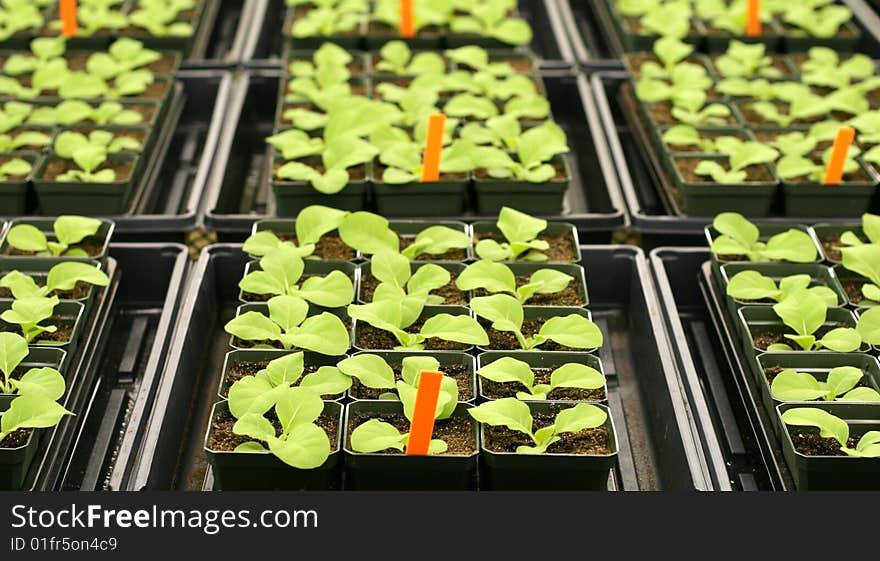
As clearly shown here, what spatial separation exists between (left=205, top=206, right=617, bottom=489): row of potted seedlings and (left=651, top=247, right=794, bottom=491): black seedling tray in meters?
0.20

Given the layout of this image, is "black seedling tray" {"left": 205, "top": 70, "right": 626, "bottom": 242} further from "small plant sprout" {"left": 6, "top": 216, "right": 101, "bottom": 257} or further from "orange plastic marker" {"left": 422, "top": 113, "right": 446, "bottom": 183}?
"small plant sprout" {"left": 6, "top": 216, "right": 101, "bottom": 257}

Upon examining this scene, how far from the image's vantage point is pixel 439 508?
1.29 m

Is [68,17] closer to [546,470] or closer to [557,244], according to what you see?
[557,244]

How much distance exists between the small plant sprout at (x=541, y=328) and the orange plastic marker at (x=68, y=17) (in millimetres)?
1816

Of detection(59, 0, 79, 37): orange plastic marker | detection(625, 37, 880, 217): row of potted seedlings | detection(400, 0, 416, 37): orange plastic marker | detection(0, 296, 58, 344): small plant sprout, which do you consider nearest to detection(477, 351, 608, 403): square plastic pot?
detection(625, 37, 880, 217): row of potted seedlings

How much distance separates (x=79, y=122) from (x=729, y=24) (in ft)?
6.75

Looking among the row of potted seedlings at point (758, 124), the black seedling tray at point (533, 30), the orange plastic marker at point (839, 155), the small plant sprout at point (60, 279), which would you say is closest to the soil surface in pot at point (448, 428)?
the small plant sprout at point (60, 279)

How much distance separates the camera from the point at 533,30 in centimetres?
367

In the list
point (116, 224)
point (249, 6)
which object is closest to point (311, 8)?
point (249, 6)

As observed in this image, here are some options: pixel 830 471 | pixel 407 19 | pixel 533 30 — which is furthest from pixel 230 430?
pixel 533 30

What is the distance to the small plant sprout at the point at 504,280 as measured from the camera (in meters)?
1.99

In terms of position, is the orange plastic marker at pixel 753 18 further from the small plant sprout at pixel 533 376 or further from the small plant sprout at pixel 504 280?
the small plant sprout at pixel 533 376

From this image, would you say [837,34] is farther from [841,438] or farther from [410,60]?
[841,438]

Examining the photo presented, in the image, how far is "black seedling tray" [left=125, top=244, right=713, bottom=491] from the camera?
1.76 meters
